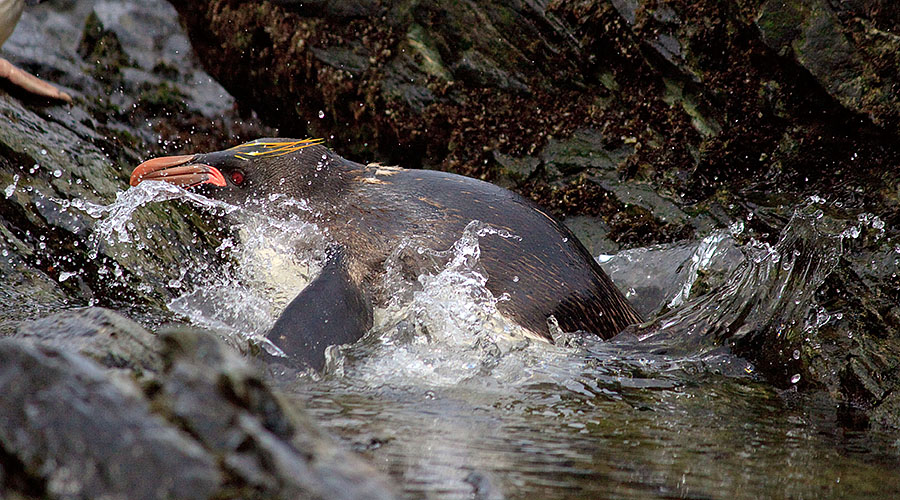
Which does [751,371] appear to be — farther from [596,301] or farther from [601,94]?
[601,94]

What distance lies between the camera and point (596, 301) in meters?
4.56

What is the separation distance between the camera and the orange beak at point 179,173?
15.6 ft

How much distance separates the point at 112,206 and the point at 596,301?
2.78 metres

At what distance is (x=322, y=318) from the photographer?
3.99 meters

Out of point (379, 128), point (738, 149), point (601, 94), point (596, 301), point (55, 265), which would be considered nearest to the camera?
point (596, 301)

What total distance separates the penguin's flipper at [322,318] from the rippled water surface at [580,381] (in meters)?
0.08

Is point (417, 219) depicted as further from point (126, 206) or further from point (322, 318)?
point (126, 206)

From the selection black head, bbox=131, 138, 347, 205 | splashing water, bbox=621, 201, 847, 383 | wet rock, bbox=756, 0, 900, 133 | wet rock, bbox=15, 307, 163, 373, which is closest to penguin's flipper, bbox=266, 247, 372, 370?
black head, bbox=131, 138, 347, 205

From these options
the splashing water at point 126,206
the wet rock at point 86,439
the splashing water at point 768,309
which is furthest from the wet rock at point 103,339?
the splashing water at point 768,309

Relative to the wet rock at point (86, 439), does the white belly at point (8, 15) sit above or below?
above

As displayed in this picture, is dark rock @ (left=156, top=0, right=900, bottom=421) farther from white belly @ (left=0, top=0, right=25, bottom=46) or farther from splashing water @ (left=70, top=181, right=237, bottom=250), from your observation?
splashing water @ (left=70, top=181, right=237, bottom=250)

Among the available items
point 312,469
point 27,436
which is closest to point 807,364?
point 312,469

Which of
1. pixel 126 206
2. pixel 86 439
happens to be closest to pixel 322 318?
pixel 126 206

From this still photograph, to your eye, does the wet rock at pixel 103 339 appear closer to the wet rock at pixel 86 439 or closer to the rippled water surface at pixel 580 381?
the rippled water surface at pixel 580 381
